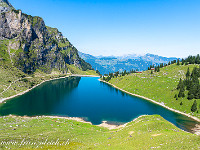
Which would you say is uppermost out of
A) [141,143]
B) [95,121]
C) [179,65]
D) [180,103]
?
[179,65]

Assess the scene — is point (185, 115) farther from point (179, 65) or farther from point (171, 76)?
point (179, 65)

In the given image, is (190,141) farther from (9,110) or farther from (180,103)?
(9,110)

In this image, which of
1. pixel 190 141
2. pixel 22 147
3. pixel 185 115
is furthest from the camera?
pixel 185 115

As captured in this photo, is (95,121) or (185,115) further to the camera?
(185,115)

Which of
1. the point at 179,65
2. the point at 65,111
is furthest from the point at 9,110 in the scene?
the point at 179,65

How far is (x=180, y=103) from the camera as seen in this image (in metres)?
114

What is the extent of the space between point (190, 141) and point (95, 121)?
215ft

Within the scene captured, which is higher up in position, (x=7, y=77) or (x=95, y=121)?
(x=7, y=77)

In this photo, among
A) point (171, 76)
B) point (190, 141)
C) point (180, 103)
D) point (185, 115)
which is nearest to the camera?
point (190, 141)

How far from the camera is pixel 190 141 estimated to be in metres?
30.1

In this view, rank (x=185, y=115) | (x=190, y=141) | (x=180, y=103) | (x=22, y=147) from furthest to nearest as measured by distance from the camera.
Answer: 1. (x=180, y=103)
2. (x=185, y=115)
3. (x=22, y=147)
4. (x=190, y=141)

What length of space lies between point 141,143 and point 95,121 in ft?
178

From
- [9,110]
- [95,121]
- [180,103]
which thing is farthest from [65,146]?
[180,103]

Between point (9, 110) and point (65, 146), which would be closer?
point (65, 146)
